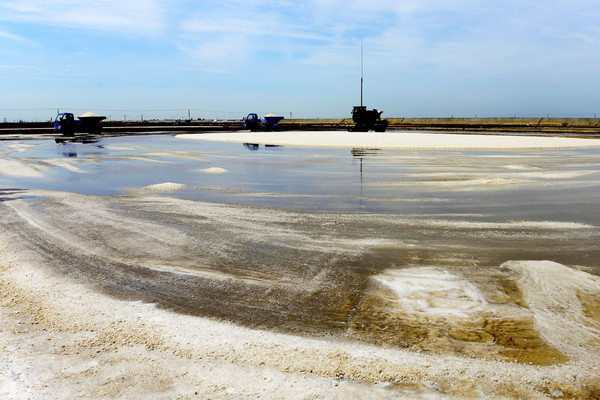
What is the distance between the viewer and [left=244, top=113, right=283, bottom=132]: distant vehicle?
54219 millimetres

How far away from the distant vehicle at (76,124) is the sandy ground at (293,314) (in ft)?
145

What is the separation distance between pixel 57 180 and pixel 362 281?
12399 millimetres

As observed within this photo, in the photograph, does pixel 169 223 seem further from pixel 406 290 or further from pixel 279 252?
pixel 406 290

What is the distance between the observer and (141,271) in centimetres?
575

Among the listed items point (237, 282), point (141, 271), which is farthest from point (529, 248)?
point (141, 271)

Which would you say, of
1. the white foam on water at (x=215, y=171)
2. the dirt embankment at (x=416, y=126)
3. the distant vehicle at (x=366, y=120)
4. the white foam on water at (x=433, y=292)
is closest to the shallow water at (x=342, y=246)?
the white foam on water at (x=433, y=292)

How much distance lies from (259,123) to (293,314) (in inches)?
2026

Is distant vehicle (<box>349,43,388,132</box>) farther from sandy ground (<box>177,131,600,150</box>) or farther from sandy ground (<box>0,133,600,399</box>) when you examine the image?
sandy ground (<box>0,133,600,399</box>)

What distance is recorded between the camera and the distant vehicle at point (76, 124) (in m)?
46.6

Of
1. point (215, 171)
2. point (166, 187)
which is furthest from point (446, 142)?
point (166, 187)

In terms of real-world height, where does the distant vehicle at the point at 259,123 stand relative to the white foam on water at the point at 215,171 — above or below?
above

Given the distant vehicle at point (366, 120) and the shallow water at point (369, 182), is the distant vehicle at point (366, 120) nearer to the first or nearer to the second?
the distant vehicle at point (366, 120)

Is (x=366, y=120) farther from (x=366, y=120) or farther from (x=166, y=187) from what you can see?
(x=166, y=187)

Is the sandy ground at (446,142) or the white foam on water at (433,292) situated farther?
the sandy ground at (446,142)
